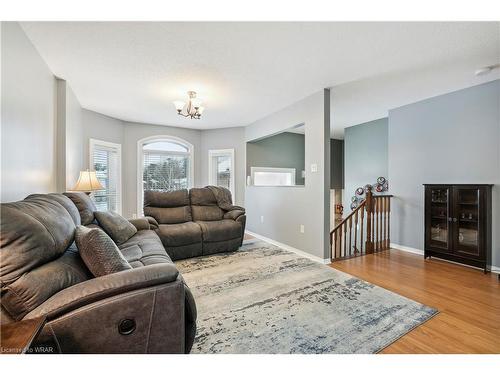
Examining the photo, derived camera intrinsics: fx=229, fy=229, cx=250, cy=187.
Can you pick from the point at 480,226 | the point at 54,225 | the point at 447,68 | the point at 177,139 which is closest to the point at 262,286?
the point at 54,225

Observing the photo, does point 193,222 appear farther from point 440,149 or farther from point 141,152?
point 440,149

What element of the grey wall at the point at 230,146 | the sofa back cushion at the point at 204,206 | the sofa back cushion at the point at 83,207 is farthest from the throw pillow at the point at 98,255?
the grey wall at the point at 230,146

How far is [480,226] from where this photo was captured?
2867 mm

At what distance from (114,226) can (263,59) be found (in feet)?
7.98

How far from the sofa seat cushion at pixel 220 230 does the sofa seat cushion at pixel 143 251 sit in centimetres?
85

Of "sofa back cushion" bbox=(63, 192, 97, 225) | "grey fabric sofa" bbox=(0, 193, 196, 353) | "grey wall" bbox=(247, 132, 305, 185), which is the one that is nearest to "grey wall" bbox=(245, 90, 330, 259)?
"grey wall" bbox=(247, 132, 305, 185)

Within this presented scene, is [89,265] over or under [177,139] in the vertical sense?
under

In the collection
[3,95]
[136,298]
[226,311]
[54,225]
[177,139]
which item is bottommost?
[226,311]

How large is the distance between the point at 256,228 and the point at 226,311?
300cm

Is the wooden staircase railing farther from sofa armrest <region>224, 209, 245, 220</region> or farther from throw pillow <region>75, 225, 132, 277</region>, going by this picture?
throw pillow <region>75, 225, 132, 277</region>

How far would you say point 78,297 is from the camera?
105 centimetres

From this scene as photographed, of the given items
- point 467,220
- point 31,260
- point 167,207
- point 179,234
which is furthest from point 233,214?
point 467,220

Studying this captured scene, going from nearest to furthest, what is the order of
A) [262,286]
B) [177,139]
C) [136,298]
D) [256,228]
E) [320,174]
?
[136,298]
[262,286]
[320,174]
[256,228]
[177,139]
